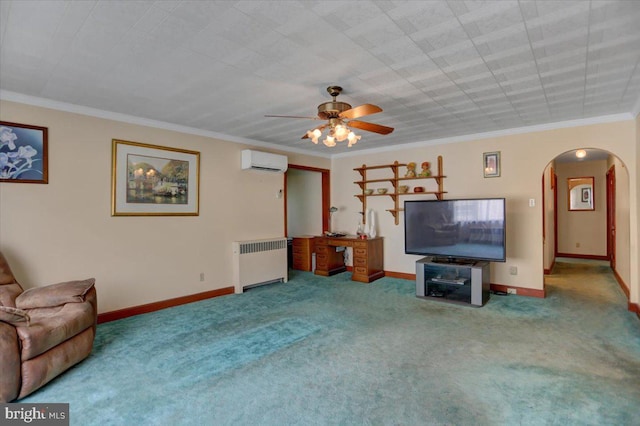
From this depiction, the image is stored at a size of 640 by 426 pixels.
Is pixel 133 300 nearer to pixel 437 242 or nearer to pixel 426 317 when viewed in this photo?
pixel 426 317

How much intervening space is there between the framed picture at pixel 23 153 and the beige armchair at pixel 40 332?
2.73ft

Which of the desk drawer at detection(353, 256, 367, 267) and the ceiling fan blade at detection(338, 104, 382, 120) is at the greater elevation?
the ceiling fan blade at detection(338, 104, 382, 120)

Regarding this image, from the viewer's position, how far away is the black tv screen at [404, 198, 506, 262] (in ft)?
→ 14.4

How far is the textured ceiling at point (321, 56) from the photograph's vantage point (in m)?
1.97

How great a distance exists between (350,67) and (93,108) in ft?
9.88

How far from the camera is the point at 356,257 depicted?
588cm

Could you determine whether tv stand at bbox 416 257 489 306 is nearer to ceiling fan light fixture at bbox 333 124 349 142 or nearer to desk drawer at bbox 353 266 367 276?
desk drawer at bbox 353 266 367 276

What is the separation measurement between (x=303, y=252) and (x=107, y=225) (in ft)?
12.0

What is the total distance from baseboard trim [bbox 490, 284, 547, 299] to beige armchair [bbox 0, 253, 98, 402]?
203 inches

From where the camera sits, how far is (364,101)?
351 centimetres

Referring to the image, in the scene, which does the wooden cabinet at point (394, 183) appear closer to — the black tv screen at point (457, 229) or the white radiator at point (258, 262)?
the black tv screen at point (457, 229)

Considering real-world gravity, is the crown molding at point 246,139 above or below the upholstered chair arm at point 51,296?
above

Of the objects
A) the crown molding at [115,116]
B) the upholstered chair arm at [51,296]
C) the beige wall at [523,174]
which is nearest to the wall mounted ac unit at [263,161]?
the crown molding at [115,116]

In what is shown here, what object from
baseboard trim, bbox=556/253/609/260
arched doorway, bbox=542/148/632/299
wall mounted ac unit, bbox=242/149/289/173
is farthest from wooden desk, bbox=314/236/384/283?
baseboard trim, bbox=556/253/609/260
